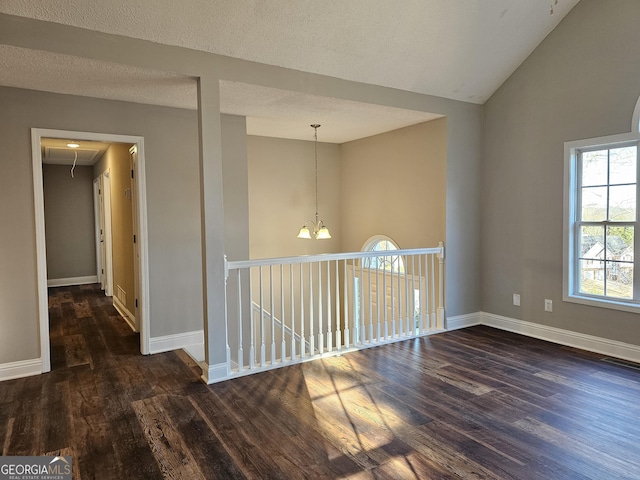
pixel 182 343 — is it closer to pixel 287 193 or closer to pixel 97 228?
pixel 287 193

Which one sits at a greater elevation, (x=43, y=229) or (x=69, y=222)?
(x=69, y=222)

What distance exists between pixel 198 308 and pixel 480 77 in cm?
374

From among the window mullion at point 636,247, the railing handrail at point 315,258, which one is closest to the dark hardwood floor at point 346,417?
the window mullion at point 636,247

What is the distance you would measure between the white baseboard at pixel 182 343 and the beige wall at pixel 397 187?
2.75 metres

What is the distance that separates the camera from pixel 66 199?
8359 millimetres

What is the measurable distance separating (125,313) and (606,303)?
5428 mm

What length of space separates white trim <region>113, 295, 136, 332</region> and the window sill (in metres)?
4.65

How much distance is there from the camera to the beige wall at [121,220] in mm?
5164

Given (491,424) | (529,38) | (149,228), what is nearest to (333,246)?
(149,228)

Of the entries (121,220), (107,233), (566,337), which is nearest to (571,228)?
(566,337)

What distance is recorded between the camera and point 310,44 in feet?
11.1

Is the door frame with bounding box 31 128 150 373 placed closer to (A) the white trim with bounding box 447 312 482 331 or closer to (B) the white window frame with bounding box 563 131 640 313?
(A) the white trim with bounding box 447 312 482 331

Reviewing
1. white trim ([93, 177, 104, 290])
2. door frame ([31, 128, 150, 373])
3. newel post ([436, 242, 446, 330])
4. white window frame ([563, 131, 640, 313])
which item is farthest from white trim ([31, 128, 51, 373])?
white trim ([93, 177, 104, 290])

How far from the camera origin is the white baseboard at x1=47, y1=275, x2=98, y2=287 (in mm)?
8305
